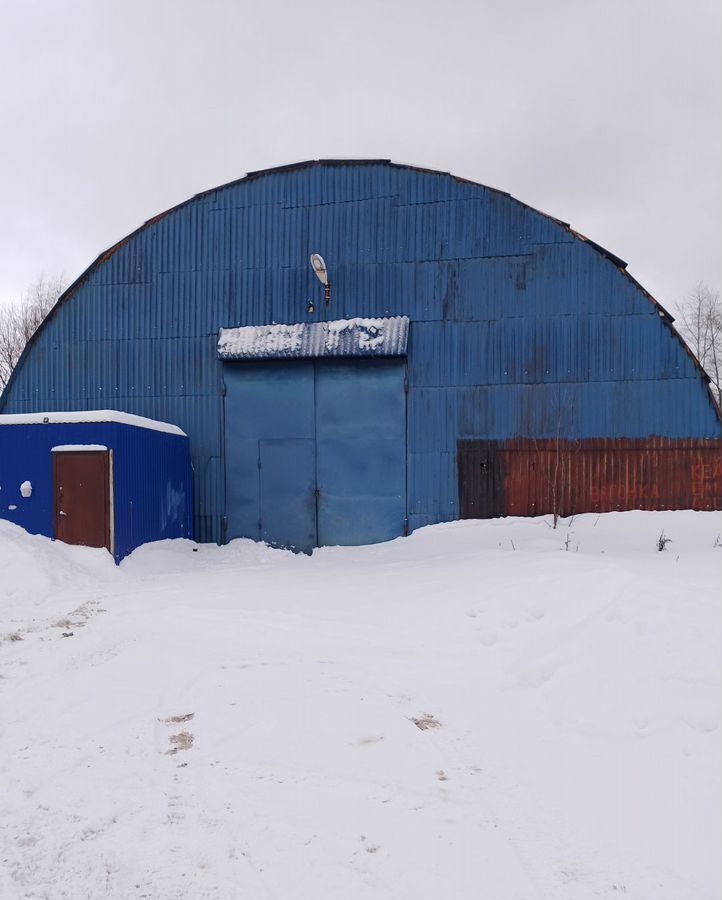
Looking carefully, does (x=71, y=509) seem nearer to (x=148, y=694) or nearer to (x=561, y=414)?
(x=148, y=694)

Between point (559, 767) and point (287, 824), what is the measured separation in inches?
72.7

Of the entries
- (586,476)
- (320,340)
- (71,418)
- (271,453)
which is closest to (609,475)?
(586,476)

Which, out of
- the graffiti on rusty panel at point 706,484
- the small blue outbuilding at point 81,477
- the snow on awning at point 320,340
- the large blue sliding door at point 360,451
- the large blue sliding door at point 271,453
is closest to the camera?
the small blue outbuilding at point 81,477

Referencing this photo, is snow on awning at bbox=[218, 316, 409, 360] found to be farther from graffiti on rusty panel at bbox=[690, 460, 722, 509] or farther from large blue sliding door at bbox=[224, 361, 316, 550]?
graffiti on rusty panel at bbox=[690, 460, 722, 509]

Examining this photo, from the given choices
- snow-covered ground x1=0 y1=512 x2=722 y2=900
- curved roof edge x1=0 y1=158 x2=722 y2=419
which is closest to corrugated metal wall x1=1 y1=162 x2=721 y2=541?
curved roof edge x1=0 y1=158 x2=722 y2=419

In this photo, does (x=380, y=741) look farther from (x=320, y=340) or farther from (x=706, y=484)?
(x=706, y=484)

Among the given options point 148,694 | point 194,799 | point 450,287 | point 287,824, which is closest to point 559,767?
point 287,824

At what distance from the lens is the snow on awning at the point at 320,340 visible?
14.0 m

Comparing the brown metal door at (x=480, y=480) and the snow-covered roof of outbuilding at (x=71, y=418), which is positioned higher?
the snow-covered roof of outbuilding at (x=71, y=418)

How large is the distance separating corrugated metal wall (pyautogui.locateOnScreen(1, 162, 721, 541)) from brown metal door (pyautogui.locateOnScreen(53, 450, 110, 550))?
10.7 ft

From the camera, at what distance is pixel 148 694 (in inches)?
216

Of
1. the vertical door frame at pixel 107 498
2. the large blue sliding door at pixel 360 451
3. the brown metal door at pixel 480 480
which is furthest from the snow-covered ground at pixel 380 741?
the large blue sliding door at pixel 360 451

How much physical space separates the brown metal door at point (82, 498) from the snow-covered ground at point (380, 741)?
9.21ft

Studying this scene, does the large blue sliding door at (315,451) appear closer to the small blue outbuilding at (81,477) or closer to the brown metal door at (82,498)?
the small blue outbuilding at (81,477)
